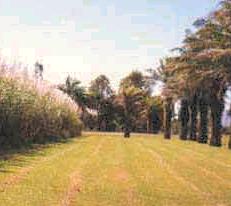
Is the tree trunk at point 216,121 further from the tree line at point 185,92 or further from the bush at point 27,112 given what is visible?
the bush at point 27,112

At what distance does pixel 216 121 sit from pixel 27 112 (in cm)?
2276

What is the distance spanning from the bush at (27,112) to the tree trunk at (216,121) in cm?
1255

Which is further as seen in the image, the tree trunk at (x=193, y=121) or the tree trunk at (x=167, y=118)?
the tree trunk at (x=167, y=118)

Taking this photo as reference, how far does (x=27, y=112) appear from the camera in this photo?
2706 cm

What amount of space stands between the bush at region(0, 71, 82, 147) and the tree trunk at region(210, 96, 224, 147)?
494 inches

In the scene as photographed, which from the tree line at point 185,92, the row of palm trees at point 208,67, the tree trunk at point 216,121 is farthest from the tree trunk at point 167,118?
the tree trunk at point 216,121

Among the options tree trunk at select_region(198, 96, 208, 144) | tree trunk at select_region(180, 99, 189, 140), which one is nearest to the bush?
tree trunk at select_region(198, 96, 208, 144)

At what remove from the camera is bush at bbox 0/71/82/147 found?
930 inches

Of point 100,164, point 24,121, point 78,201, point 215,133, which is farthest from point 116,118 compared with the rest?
point 78,201

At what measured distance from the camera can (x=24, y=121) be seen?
86.5ft

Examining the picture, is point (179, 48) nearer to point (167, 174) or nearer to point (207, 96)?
point (207, 96)

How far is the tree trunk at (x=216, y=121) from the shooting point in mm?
46969

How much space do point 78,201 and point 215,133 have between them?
120ft

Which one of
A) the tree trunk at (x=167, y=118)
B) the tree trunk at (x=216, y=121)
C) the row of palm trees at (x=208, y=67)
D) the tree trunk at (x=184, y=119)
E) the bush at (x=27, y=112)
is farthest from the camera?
the tree trunk at (x=167, y=118)
